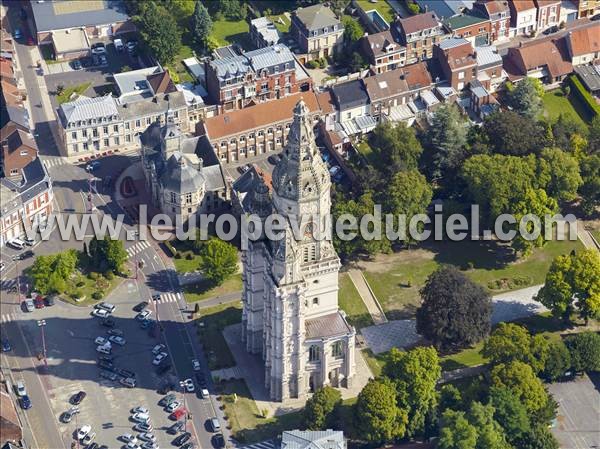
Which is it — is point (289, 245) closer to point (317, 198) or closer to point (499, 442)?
point (317, 198)

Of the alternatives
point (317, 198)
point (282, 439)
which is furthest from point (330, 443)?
point (317, 198)

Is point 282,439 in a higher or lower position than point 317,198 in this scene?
lower

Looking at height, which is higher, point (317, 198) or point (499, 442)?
point (317, 198)

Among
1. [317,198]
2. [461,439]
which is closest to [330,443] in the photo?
[461,439]

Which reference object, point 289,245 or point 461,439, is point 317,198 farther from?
point 461,439

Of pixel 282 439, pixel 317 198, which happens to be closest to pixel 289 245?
pixel 317 198

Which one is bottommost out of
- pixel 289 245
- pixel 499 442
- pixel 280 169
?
pixel 499 442
